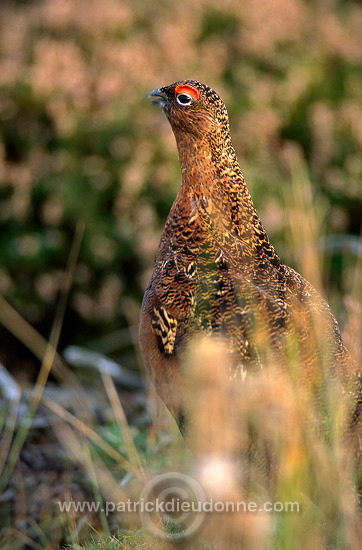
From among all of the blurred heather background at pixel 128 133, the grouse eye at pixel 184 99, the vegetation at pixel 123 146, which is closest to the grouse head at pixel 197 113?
the grouse eye at pixel 184 99

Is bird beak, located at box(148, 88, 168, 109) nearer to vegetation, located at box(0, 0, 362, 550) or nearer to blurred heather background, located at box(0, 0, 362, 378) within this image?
vegetation, located at box(0, 0, 362, 550)

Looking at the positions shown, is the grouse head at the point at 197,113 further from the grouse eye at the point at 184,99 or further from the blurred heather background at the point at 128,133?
the blurred heather background at the point at 128,133

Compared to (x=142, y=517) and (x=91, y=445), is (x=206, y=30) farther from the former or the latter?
(x=142, y=517)

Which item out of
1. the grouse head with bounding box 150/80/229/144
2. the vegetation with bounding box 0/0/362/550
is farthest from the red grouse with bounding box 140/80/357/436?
the vegetation with bounding box 0/0/362/550

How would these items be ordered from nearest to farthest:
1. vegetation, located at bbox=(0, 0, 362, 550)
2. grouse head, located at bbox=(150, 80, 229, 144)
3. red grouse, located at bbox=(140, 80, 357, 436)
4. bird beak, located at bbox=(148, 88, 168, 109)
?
red grouse, located at bbox=(140, 80, 357, 436) → grouse head, located at bbox=(150, 80, 229, 144) → bird beak, located at bbox=(148, 88, 168, 109) → vegetation, located at bbox=(0, 0, 362, 550)

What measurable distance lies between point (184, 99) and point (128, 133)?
12.4 ft

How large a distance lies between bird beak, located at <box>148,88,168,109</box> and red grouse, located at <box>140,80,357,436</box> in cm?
1

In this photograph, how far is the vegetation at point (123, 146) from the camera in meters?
6.26

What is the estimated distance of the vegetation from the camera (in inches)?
247

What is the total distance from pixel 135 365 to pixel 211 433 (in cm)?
408

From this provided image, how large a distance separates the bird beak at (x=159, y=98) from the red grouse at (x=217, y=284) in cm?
1

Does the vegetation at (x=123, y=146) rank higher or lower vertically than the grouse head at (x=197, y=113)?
higher

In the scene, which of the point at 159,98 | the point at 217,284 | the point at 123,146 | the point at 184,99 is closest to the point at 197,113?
the point at 184,99

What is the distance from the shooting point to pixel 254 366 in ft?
7.89
